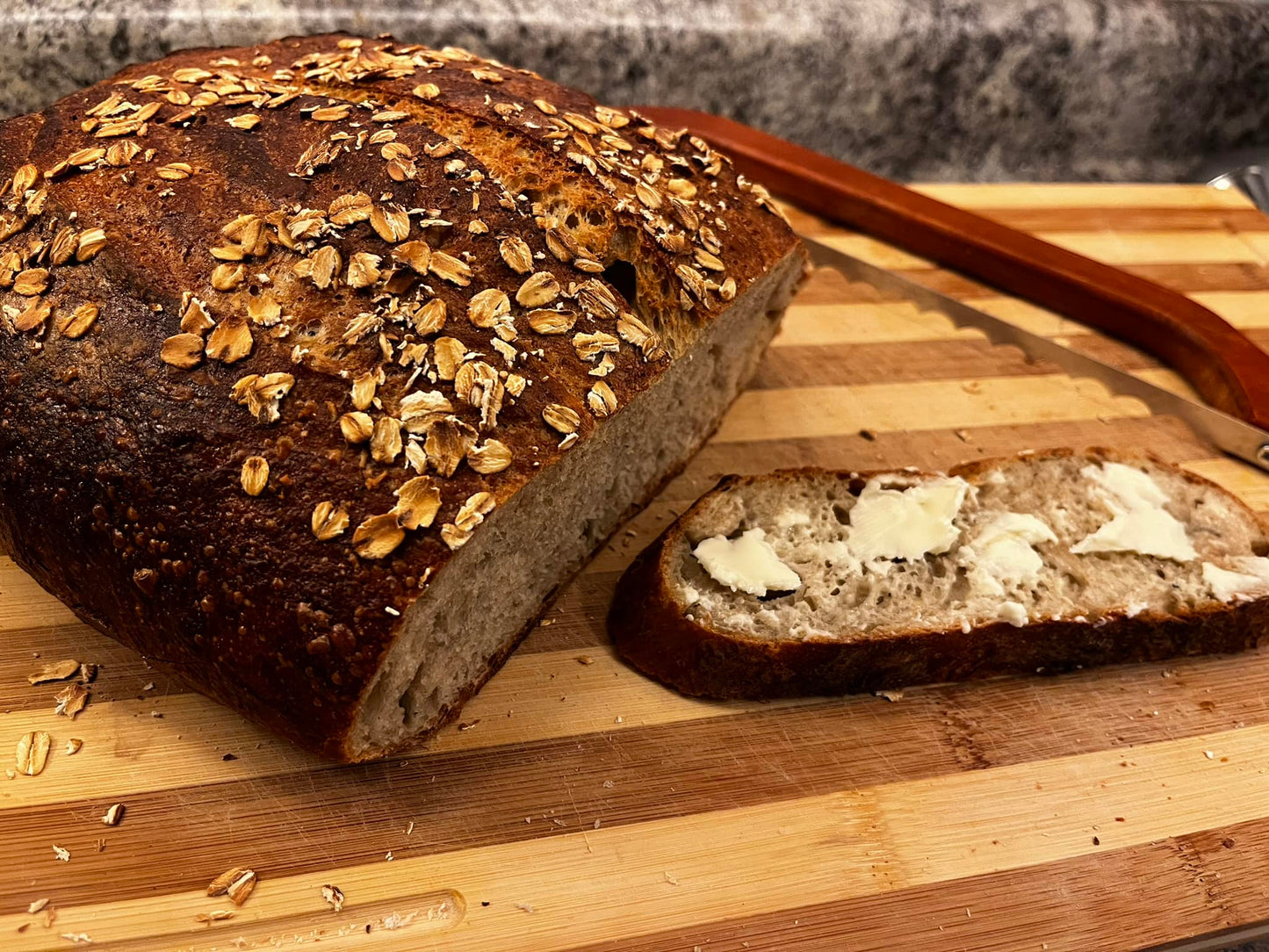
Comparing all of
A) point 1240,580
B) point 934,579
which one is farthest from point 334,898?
point 1240,580

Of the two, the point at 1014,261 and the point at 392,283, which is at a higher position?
the point at 392,283

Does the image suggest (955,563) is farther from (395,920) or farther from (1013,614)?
(395,920)

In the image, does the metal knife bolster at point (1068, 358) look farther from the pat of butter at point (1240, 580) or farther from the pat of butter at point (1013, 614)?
the pat of butter at point (1013, 614)

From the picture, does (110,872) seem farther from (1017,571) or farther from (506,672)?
(1017,571)

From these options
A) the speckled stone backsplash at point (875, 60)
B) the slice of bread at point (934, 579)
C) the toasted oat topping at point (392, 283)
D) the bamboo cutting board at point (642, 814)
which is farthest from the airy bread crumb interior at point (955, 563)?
the speckled stone backsplash at point (875, 60)

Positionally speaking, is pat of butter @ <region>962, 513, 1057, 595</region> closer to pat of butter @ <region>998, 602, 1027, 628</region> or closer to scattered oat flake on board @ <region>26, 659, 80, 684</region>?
pat of butter @ <region>998, 602, 1027, 628</region>

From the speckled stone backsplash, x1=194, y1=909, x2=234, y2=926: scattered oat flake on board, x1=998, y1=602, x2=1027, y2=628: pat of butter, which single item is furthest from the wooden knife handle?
x1=194, y1=909, x2=234, y2=926: scattered oat flake on board

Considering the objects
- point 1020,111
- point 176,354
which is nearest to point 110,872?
point 176,354
